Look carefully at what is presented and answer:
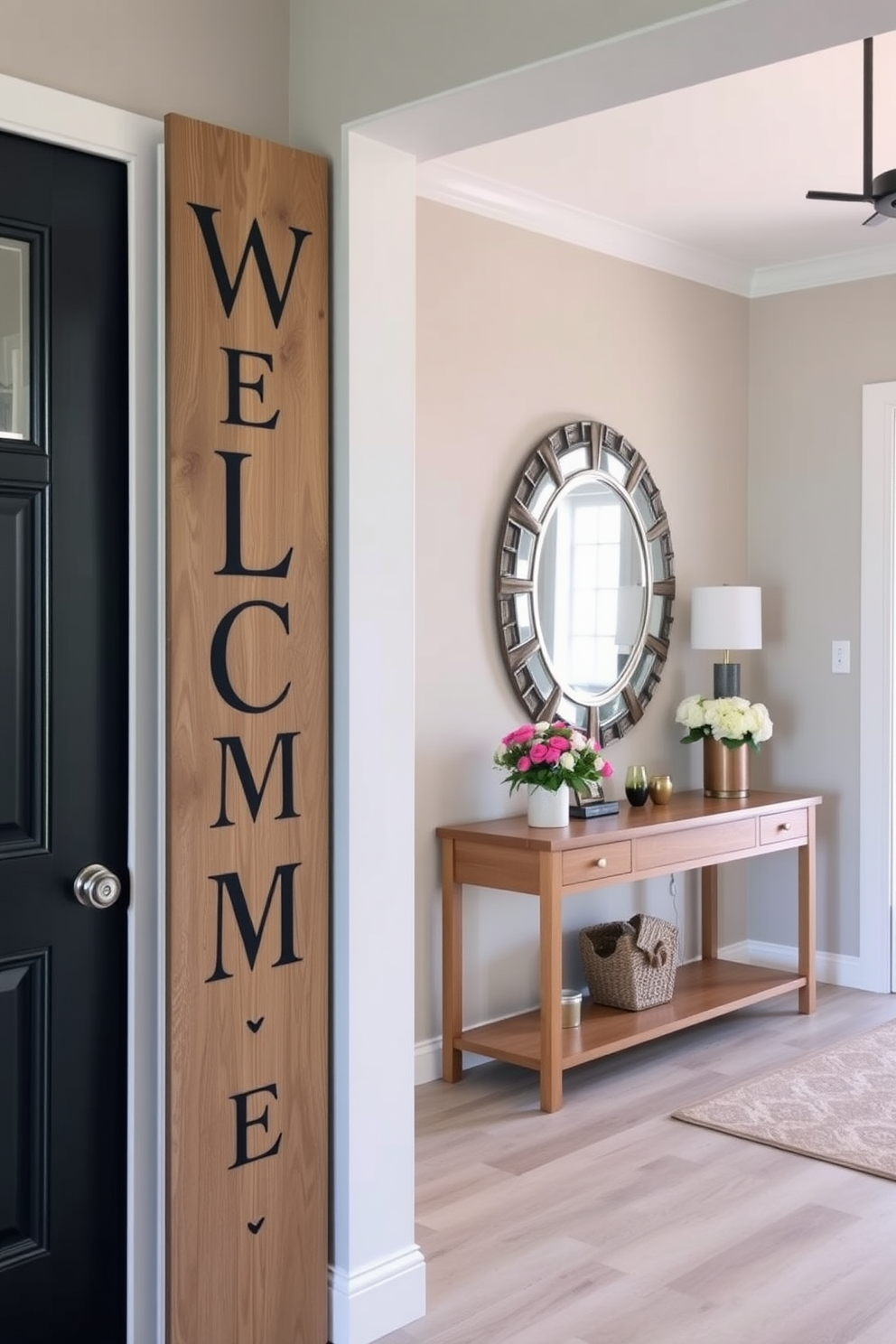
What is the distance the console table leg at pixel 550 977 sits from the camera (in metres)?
3.68

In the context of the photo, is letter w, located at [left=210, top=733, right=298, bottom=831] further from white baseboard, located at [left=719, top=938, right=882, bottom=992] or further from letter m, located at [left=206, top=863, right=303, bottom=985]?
white baseboard, located at [left=719, top=938, right=882, bottom=992]

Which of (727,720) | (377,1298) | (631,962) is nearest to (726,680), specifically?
(727,720)

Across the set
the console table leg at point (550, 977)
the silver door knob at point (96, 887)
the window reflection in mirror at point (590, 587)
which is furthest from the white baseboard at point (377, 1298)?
the window reflection in mirror at point (590, 587)

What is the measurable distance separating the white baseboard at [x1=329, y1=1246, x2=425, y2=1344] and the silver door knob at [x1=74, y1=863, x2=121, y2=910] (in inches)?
33.1

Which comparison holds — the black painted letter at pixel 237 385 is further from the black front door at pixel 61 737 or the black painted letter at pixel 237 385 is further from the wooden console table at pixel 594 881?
the wooden console table at pixel 594 881

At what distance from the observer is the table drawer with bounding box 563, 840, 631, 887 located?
3.75 m

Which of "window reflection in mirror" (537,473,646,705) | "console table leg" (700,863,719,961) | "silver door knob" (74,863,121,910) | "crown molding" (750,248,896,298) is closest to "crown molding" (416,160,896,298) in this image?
"crown molding" (750,248,896,298)

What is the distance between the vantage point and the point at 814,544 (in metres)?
5.14

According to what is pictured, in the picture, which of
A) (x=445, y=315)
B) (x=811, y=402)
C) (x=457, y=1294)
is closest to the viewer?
(x=457, y=1294)

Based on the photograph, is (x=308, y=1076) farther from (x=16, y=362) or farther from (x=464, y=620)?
(x=464, y=620)

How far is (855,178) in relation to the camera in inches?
165

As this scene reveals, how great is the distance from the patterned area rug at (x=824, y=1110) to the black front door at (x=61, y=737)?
6.30 ft

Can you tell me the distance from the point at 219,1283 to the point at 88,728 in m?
0.96

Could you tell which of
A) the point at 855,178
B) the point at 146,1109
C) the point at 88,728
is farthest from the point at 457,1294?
the point at 855,178
